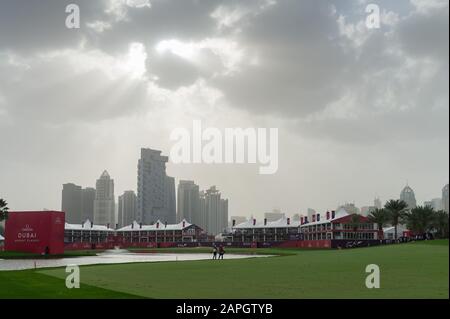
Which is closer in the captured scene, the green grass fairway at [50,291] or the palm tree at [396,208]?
the green grass fairway at [50,291]

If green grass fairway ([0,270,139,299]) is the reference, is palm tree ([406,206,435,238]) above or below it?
above

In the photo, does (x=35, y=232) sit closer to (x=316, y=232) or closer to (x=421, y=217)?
(x=316, y=232)

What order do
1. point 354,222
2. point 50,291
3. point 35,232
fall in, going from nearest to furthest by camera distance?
point 50,291
point 35,232
point 354,222

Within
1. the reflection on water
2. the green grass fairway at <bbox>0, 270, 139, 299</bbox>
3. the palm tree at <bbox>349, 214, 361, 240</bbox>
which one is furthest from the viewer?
the palm tree at <bbox>349, 214, 361, 240</bbox>

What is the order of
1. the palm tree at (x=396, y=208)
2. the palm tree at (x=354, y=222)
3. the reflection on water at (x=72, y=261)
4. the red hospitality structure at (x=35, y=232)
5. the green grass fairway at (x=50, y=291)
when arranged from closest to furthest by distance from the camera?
the green grass fairway at (x=50, y=291) < the reflection on water at (x=72, y=261) < the red hospitality structure at (x=35, y=232) < the palm tree at (x=396, y=208) < the palm tree at (x=354, y=222)

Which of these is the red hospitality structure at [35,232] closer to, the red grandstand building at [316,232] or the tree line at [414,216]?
the red grandstand building at [316,232]

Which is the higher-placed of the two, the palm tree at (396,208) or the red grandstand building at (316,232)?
the palm tree at (396,208)

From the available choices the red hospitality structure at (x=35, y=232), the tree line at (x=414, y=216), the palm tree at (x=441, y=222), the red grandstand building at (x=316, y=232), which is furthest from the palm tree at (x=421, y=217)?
the red hospitality structure at (x=35, y=232)

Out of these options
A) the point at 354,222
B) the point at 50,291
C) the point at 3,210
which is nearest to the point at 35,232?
the point at 3,210

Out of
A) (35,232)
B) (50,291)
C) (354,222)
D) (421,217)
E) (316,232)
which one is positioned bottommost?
(316,232)

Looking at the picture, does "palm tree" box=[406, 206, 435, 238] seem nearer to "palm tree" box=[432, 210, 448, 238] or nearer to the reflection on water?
"palm tree" box=[432, 210, 448, 238]

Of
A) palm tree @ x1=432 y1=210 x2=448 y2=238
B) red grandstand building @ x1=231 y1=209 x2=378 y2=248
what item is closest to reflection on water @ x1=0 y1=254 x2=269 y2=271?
red grandstand building @ x1=231 y1=209 x2=378 y2=248

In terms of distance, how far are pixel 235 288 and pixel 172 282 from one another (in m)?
5.06
